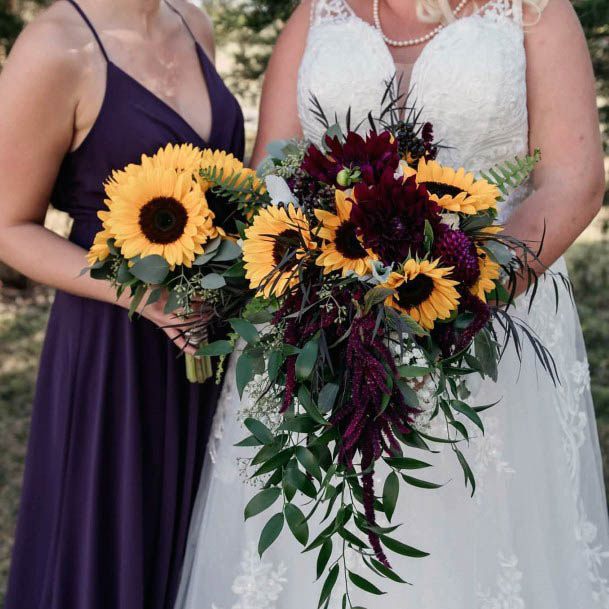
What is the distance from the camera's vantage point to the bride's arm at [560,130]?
2.24 meters

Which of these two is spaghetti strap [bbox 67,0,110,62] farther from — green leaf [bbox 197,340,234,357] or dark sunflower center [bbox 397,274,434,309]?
dark sunflower center [bbox 397,274,434,309]

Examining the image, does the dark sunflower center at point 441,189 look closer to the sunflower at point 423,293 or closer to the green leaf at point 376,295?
the sunflower at point 423,293

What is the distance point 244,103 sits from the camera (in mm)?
5395

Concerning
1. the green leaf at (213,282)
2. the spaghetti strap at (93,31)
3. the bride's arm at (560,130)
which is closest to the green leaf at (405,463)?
the green leaf at (213,282)

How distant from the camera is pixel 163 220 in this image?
76.0 inches

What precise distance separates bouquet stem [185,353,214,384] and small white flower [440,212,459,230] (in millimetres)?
856

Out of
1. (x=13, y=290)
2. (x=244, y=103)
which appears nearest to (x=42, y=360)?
(x=244, y=103)

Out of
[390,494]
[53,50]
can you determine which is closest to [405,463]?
[390,494]

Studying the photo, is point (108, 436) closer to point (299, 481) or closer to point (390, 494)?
point (299, 481)

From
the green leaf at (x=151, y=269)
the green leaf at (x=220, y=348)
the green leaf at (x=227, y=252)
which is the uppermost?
the green leaf at (x=227, y=252)

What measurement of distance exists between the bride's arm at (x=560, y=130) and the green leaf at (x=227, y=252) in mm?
781

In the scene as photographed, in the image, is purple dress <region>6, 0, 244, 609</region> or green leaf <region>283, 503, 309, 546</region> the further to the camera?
purple dress <region>6, 0, 244, 609</region>

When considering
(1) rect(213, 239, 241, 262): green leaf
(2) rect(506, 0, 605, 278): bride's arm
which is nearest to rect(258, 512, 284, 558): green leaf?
(1) rect(213, 239, 241, 262): green leaf

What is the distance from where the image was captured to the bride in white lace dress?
7.41ft
